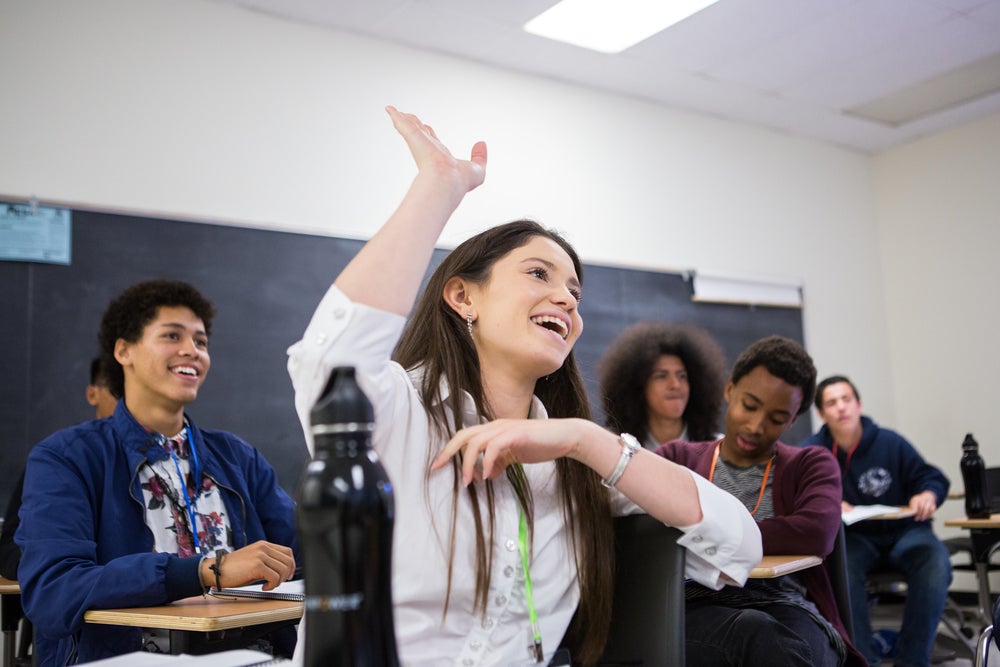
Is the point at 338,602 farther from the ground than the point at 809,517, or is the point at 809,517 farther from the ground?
the point at 338,602

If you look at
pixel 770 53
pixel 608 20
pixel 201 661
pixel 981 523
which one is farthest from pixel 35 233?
pixel 981 523

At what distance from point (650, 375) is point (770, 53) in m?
2.23

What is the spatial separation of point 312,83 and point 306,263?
912 millimetres

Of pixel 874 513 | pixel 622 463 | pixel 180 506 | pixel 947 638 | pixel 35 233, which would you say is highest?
pixel 35 233

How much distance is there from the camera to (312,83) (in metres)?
4.62

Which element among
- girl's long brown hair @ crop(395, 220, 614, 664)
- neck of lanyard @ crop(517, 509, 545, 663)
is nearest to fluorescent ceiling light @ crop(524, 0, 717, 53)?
girl's long brown hair @ crop(395, 220, 614, 664)

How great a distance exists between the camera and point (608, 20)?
4754 millimetres

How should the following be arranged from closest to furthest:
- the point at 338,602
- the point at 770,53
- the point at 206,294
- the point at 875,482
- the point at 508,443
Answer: the point at 338,602
the point at 508,443
the point at 206,294
the point at 875,482
the point at 770,53

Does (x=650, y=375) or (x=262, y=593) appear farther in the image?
(x=650, y=375)

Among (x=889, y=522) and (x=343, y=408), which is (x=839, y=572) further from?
(x=889, y=522)

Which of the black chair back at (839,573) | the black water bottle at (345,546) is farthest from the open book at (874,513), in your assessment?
the black water bottle at (345,546)

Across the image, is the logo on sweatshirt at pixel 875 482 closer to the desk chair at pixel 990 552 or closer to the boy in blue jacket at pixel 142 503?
the desk chair at pixel 990 552

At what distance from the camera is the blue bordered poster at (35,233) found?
372cm

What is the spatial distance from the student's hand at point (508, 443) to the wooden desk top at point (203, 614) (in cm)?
67
